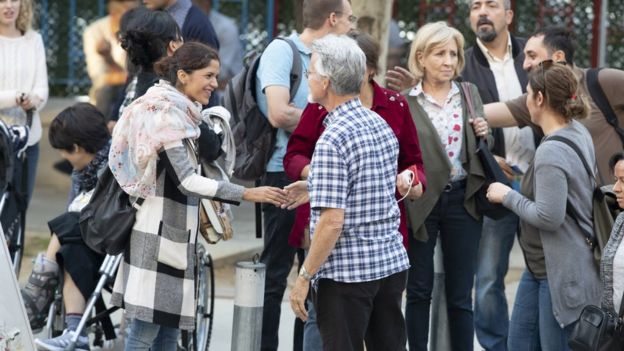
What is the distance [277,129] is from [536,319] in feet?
5.05

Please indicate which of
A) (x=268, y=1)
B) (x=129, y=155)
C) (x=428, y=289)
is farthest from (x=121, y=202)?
(x=268, y=1)

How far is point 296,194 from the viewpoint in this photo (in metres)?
5.51

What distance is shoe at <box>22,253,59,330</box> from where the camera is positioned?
668cm

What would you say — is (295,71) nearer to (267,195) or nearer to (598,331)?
(267,195)

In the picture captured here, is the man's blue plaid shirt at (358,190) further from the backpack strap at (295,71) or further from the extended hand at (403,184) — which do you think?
the backpack strap at (295,71)

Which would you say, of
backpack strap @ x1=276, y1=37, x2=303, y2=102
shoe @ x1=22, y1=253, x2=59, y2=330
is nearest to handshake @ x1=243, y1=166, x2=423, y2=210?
backpack strap @ x1=276, y1=37, x2=303, y2=102

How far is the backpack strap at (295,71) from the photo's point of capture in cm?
643

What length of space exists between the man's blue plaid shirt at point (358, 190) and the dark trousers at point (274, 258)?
1.32 metres

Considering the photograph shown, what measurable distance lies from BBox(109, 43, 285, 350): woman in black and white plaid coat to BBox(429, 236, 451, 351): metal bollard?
4.75 ft

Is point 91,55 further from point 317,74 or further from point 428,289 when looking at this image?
point 317,74

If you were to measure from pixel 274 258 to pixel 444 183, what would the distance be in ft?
3.03

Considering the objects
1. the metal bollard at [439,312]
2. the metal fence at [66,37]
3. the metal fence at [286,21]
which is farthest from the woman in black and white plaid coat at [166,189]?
the metal fence at [66,37]

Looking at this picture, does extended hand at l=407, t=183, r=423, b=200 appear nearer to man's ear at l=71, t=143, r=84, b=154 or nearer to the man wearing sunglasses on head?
the man wearing sunglasses on head

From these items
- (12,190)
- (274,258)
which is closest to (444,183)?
(274,258)
